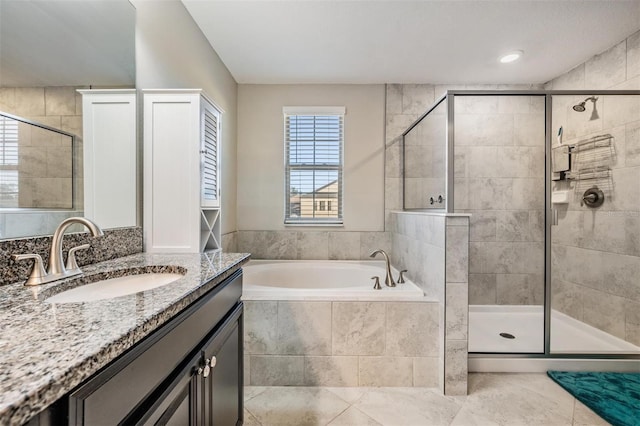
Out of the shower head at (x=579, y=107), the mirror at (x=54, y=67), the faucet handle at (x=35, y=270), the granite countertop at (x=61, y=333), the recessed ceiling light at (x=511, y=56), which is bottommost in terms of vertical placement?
the granite countertop at (x=61, y=333)

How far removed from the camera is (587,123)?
92.2 inches

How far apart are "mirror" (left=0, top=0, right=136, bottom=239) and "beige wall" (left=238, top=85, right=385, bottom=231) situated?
172 cm

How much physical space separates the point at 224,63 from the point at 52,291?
2.43m

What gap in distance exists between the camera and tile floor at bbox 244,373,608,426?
1498mm

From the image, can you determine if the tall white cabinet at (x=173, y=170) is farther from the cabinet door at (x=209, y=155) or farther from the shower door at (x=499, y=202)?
the shower door at (x=499, y=202)

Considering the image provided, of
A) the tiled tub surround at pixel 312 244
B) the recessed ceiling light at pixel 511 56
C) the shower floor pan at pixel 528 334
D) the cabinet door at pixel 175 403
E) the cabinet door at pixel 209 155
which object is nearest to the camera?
the cabinet door at pixel 175 403

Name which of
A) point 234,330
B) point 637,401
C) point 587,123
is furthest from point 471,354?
point 587,123

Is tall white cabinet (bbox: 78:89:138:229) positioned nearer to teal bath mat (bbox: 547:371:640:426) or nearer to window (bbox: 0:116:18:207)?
window (bbox: 0:116:18:207)

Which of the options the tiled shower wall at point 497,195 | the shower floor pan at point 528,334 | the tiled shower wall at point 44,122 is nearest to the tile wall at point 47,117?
the tiled shower wall at point 44,122

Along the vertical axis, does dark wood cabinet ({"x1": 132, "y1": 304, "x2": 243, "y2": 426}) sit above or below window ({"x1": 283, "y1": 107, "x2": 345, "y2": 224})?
below

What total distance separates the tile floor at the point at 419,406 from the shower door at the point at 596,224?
20.2 inches

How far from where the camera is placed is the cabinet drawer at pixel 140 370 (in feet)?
1.41

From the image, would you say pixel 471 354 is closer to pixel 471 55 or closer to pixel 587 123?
pixel 587 123

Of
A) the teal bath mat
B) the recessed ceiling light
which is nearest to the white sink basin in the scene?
the teal bath mat
